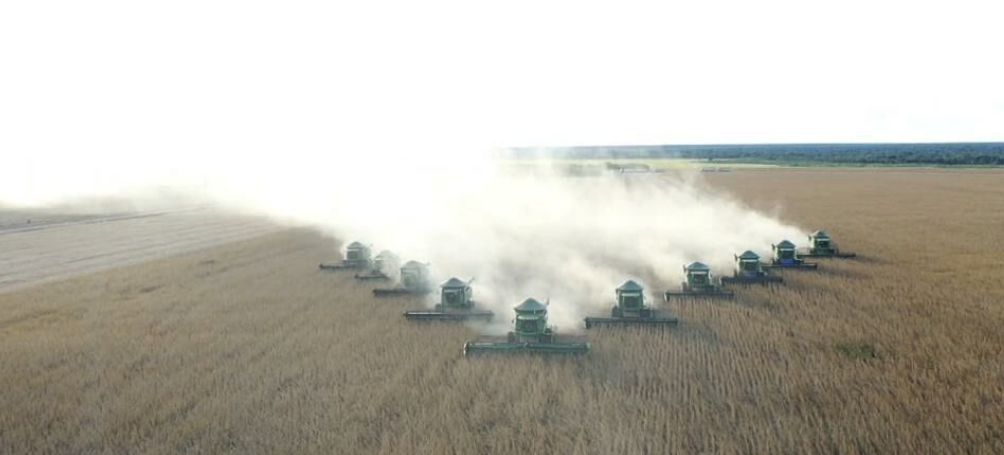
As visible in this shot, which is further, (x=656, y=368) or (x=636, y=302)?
(x=636, y=302)

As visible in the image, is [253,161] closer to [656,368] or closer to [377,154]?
[377,154]

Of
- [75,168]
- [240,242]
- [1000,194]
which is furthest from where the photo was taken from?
[75,168]

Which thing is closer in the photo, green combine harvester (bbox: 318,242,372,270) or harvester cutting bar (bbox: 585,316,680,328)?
harvester cutting bar (bbox: 585,316,680,328)

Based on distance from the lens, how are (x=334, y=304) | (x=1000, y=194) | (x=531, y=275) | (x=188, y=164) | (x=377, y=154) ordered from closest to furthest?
(x=334, y=304)
(x=531, y=275)
(x=377, y=154)
(x=1000, y=194)
(x=188, y=164)

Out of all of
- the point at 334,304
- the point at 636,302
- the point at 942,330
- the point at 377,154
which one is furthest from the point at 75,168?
the point at 942,330

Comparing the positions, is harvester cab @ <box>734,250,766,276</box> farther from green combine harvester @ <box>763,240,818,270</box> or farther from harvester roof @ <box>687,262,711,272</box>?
harvester roof @ <box>687,262,711,272</box>

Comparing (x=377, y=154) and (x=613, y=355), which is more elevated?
(x=377, y=154)

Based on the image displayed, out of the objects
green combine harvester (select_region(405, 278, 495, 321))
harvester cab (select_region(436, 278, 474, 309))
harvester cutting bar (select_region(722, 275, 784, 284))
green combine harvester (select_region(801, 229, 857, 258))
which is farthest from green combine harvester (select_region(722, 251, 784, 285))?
harvester cab (select_region(436, 278, 474, 309))
